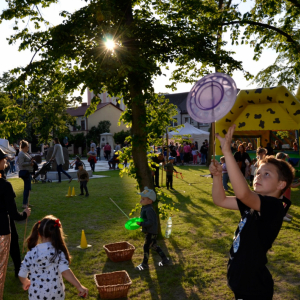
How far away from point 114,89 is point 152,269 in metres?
3.31

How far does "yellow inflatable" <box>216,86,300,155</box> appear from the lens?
1450 centimetres

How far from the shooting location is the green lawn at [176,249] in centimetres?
477

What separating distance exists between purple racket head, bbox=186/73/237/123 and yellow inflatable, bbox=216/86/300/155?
40.8 ft

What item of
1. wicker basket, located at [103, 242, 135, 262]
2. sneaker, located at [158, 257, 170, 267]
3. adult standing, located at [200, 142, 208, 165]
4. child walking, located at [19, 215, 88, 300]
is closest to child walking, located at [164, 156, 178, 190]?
wicker basket, located at [103, 242, 135, 262]

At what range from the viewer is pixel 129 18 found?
6613 millimetres

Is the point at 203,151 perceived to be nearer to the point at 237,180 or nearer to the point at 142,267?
the point at 142,267

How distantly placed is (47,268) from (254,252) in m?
1.78

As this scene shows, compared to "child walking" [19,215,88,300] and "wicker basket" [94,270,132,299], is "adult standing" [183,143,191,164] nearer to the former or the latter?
"wicker basket" [94,270,132,299]

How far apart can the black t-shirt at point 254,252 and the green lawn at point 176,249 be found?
2.32 meters

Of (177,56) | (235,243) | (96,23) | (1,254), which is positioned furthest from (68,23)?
(235,243)

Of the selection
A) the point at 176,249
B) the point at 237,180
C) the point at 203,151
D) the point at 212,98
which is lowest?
the point at 176,249

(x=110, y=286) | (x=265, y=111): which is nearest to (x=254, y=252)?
(x=110, y=286)

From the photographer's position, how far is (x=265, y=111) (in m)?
15.3

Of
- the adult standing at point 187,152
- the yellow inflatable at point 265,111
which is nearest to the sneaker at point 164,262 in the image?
the yellow inflatable at point 265,111
